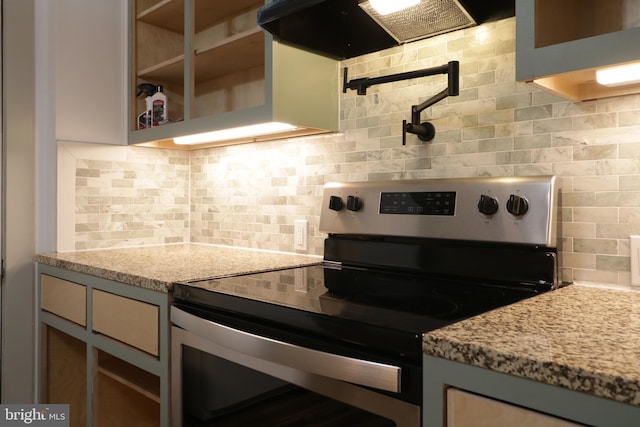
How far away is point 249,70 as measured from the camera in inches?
78.0

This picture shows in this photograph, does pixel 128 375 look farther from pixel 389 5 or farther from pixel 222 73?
pixel 389 5

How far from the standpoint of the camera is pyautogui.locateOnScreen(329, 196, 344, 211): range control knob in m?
1.53

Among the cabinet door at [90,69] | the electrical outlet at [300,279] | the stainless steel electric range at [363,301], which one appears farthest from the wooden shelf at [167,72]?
the electrical outlet at [300,279]

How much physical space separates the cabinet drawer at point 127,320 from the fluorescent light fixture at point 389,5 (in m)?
1.00

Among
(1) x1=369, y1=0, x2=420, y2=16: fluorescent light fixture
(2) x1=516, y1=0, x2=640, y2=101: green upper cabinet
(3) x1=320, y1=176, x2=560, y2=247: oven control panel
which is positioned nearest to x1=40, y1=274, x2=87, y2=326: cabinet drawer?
(3) x1=320, y1=176, x2=560, y2=247: oven control panel

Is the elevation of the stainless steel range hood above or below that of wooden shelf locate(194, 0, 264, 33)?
below

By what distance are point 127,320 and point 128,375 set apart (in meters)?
0.26

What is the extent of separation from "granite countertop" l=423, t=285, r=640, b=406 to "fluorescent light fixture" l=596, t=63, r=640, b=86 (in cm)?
45

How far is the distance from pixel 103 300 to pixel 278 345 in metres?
0.86

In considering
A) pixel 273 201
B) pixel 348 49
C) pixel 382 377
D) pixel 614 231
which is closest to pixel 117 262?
pixel 273 201

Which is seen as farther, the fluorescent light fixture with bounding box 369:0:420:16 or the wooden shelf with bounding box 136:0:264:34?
the wooden shelf with bounding box 136:0:264:34

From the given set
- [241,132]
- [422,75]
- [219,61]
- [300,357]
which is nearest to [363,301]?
[300,357]

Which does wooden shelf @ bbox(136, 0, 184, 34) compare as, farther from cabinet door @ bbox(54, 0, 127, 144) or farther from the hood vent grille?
the hood vent grille

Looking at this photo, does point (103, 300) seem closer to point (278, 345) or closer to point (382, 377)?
point (278, 345)
